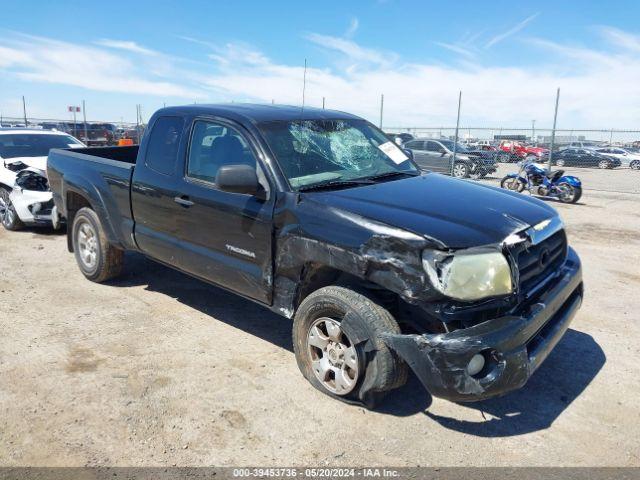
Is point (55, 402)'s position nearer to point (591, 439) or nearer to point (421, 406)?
point (421, 406)

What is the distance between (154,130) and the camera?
15.3 ft

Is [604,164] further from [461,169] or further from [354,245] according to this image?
[354,245]

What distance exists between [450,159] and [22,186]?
1414 centimetres

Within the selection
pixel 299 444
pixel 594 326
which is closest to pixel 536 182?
pixel 594 326

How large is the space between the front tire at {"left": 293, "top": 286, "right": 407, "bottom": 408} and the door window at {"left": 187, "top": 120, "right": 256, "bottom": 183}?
1193 millimetres

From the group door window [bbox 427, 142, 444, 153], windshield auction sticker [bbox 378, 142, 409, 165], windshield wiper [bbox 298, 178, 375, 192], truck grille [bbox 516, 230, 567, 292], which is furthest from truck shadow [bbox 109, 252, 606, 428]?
door window [bbox 427, 142, 444, 153]

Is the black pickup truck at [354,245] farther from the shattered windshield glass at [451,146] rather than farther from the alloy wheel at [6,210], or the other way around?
the shattered windshield glass at [451,146]

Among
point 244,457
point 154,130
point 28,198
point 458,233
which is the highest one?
point 154,130

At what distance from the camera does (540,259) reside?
3.27 metres

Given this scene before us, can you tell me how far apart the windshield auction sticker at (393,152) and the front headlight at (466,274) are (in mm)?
1752

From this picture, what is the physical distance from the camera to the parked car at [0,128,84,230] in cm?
772

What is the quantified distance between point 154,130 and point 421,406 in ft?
10.6

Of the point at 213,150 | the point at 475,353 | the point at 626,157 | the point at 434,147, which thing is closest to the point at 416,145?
the point at 434,147

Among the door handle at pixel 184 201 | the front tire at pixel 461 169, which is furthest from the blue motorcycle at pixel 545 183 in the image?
the door handle at pixel 184 201
